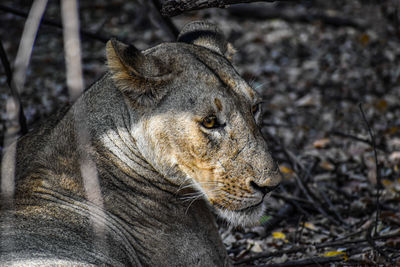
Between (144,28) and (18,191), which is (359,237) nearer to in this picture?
(18,191)

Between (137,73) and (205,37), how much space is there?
1.12 m

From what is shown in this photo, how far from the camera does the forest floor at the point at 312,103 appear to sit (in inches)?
227

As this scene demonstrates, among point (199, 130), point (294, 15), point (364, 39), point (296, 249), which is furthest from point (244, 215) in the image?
point (294, 15)

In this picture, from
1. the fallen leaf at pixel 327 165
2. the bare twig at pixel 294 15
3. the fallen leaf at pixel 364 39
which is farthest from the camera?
the bare twig at pixel 294 15

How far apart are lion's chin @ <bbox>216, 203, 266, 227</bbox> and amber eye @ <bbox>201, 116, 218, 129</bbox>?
27.9 inches

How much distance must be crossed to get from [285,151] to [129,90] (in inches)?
121

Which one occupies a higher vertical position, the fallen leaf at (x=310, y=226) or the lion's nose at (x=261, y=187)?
the lion's nose at (x=261, y=187)

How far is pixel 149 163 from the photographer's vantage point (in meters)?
4.25

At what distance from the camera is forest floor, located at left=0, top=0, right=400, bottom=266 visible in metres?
5.76

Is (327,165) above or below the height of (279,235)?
above

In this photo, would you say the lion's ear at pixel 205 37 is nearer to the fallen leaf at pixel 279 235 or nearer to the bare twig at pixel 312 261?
the bare twig at pixel 312 261

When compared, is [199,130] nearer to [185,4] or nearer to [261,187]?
[261,187]

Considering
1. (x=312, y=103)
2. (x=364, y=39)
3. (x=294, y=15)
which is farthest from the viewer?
(x=294, y=15)

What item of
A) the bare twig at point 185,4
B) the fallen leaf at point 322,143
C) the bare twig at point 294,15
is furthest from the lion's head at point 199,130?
the bare twig at point 294,15
